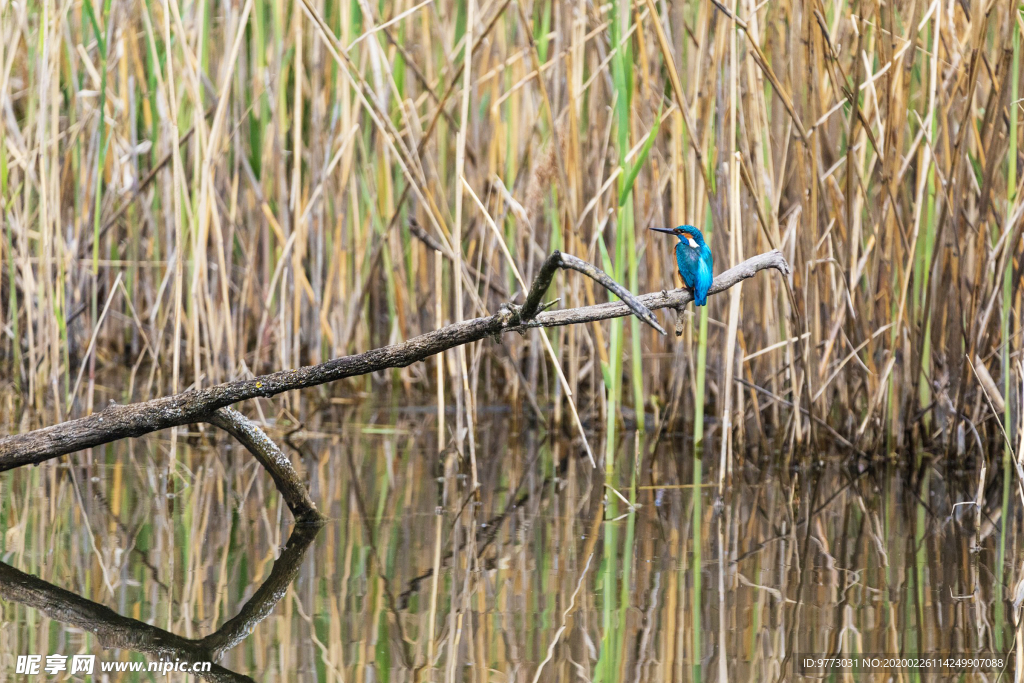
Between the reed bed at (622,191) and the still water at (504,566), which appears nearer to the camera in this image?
the still water at (504,566)

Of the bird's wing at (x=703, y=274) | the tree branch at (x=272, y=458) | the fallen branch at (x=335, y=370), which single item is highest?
the bird's wing at (x=703, y=274)

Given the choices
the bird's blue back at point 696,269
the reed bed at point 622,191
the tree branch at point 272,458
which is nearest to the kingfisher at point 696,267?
the bird's blue back at point 696,269

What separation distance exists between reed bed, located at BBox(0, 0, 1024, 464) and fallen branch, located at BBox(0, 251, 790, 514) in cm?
64

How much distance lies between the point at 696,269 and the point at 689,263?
22 millimetres

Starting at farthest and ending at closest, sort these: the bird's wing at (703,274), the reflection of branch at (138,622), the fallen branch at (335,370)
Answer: the bird's wing at (703,274), the fallen branch at (335,370), the reflection of branch at (138,622)

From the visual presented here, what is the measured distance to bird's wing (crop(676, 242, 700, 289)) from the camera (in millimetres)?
1973

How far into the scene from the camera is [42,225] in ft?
8.43

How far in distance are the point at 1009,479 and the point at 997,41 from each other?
3.60 ft

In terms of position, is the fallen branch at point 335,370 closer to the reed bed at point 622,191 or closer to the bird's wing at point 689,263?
the bird's wing at point 689,263

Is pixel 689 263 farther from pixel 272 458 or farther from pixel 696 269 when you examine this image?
pixel 272 458

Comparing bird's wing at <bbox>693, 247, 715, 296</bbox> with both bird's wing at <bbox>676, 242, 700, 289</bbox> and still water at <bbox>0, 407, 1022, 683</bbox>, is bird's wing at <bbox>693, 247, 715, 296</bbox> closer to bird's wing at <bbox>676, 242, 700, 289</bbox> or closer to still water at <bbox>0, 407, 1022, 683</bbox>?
bird's wing at <bbox>676, 242, 700, 289</bbox>

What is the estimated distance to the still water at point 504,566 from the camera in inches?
57.9

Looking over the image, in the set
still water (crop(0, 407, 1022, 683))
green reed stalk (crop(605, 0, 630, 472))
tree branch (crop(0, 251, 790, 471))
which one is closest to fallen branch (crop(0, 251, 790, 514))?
tree branch (crop(0, 251, 790, 471))

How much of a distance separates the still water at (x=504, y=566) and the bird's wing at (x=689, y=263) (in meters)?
0.53
